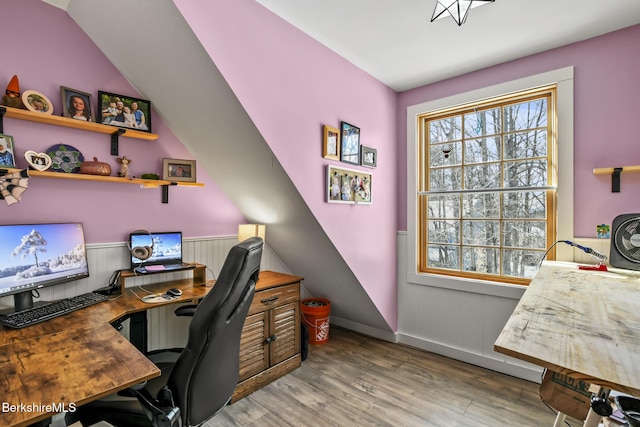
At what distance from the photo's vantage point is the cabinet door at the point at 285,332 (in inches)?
96.3

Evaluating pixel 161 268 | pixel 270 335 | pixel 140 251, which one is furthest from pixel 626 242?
pixel 140 251

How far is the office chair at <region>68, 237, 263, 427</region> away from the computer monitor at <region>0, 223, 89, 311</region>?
0.71 meters

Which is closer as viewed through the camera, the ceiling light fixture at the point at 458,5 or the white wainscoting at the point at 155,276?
the ceiling light fixture at the point at 458,5

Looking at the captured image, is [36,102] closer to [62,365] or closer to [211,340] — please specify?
[62,365]

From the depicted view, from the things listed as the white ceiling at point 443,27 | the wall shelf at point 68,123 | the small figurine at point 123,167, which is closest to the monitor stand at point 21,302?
the small figurine at point 123,167

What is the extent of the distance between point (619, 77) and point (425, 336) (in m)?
2.51

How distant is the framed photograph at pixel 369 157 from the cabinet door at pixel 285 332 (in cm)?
137

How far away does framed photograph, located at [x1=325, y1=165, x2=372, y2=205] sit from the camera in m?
2.39

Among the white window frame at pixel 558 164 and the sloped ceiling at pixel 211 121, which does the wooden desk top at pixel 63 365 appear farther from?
the white window frame at pixel 558 164

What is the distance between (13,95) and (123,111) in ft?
1.79

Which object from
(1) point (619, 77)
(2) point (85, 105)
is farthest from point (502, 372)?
(2) point (85, 105)

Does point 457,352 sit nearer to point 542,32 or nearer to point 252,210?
point 252,210

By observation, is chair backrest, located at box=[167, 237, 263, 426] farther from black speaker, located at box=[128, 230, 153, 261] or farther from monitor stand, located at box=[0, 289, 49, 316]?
black speaker, located at box=[128, 230, 153, 261]

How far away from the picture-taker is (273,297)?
2457mm
